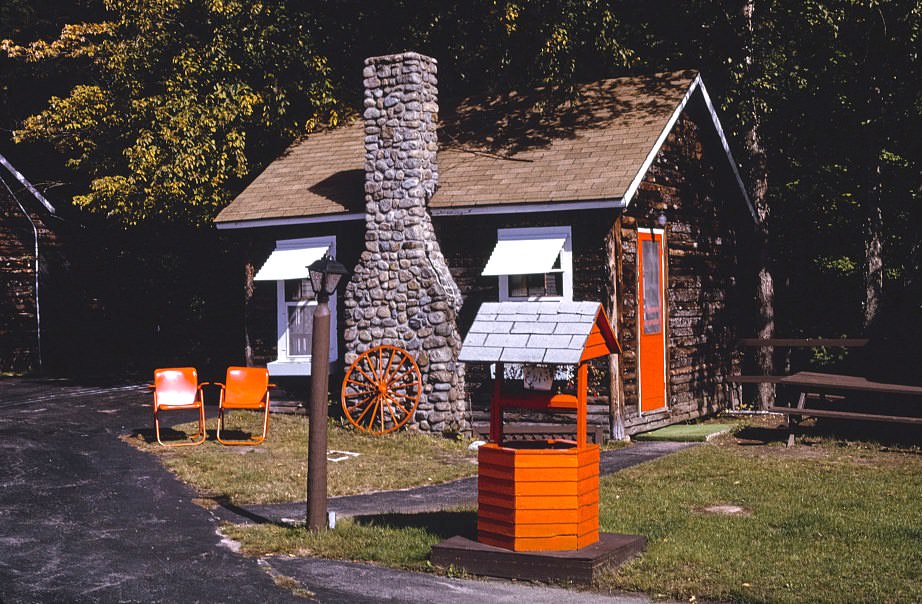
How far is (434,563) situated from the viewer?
8.62 metres

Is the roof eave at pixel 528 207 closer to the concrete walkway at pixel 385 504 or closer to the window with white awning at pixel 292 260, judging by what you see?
the window with white awning at pixel 292 260

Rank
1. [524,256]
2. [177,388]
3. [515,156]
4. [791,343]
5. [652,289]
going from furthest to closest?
[515,156], [652,289], [791,343], [524,256], [177,388]

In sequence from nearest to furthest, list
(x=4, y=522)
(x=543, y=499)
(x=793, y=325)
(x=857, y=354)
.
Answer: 1. (x=543, y=499)
2. (x=4, y=522)
3. (x=857, y=354)
4. (x=793, y=325)

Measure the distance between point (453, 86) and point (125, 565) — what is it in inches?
742

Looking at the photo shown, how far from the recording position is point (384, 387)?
16797 mm

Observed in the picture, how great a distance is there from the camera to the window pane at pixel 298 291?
1900 centimetres

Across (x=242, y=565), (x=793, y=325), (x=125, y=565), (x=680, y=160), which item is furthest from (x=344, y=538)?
(x=793, y=325)

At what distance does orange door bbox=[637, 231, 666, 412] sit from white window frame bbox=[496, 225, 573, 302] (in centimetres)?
123

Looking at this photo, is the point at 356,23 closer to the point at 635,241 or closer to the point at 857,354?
the point at 635,241

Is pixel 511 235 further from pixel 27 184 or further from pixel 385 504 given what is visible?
pixel 27 184

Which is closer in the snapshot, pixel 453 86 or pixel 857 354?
pixel 857 354

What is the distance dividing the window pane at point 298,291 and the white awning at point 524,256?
12.5 feet

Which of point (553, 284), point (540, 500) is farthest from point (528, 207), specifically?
point (540, 500)

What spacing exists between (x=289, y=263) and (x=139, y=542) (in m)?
9.32
